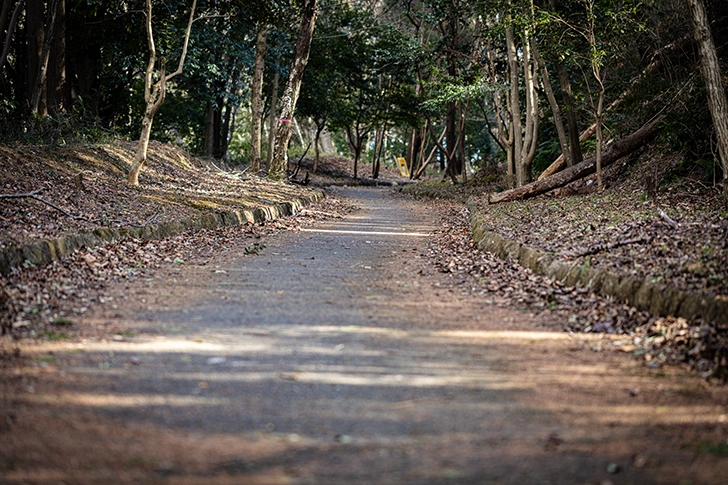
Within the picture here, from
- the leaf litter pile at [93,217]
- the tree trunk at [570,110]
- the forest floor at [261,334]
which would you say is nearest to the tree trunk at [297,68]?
the leaf litter pile at [93,217]

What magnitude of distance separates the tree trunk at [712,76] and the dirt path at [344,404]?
4678 mm

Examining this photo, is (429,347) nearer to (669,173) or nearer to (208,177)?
(669,173)

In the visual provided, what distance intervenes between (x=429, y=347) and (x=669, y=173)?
9945mm

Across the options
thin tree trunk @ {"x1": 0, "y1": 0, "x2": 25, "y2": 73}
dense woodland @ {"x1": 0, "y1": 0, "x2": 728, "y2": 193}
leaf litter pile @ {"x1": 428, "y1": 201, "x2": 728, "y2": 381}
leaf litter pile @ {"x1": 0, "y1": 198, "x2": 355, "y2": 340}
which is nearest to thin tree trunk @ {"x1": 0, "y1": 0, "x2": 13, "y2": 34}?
thin tree trunk @ {"x1": 0, "y1": 0, "x2": 25, "y2": 73}

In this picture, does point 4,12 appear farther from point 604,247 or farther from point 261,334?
point 604,247

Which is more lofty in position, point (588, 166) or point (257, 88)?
point (257, 88)

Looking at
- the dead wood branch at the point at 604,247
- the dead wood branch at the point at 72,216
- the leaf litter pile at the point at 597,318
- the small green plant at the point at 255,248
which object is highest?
the dead wood branch at the point at 604,247

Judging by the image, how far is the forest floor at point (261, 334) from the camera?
3111 mm

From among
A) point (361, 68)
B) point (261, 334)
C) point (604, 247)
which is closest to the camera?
point (261, 334)

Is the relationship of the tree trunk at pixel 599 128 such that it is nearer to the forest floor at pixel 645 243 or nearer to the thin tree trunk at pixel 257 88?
the forest floor at pixel 645 243

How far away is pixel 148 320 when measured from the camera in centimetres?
538

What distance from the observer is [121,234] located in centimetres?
888

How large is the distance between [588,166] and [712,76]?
274 inches

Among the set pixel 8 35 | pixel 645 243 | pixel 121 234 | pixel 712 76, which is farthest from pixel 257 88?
pixel 645 243
